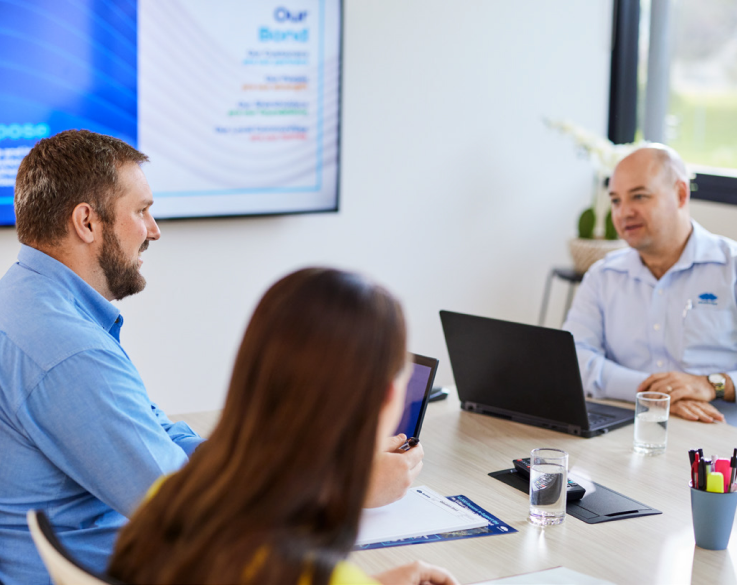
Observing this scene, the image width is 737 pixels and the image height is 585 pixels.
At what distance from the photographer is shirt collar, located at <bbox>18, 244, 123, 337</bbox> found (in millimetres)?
1449

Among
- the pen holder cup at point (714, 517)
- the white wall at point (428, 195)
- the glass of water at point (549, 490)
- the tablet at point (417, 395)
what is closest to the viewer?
the pen holder cup at point (714, 517)

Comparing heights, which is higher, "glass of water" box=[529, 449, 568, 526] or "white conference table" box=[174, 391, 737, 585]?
"glass of water" box=[529, 449, 568, 526]

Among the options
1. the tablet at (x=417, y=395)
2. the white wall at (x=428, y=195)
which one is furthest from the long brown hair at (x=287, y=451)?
the white wall at (x=428, y=195)

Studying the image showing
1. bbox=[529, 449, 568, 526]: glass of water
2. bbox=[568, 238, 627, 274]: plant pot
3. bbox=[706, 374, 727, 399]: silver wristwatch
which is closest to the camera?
bbox=[529, 449, 568, 526]: glass of water

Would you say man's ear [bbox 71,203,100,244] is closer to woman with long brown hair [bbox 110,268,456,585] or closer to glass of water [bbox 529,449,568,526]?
woman with long brown hair [bbox 110,268,456,585]

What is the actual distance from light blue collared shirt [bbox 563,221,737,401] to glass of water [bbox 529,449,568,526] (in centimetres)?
100

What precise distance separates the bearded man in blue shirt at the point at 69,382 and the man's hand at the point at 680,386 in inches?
50.7

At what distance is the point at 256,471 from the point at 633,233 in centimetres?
207

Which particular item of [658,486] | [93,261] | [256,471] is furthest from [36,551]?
[658,486]

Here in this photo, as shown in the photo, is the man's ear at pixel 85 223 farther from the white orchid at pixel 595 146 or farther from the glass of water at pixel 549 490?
the white orchid at pixel 595 146

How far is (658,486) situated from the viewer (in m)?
1.62

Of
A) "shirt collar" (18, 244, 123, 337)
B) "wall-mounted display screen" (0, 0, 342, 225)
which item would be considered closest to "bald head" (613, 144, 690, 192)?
"wall-mounted display screen" (0, 0, 342, 225)

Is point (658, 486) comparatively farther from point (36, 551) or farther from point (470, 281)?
point (470, 281)

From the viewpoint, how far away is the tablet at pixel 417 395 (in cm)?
167
